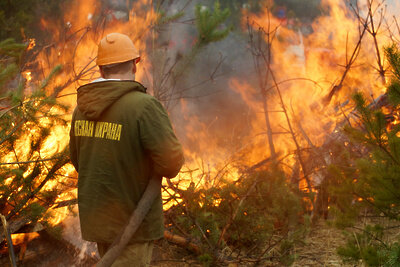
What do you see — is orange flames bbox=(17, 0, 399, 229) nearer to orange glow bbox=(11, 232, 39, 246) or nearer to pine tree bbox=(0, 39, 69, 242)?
pine tree bbox=(0, 39, 69, 242)

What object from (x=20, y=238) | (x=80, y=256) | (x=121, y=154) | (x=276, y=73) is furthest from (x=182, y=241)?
(x=276, y=73)

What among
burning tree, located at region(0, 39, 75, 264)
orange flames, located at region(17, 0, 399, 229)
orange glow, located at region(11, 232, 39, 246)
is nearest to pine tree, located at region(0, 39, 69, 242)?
burning tree, located at region(0, 39, 75, 264)

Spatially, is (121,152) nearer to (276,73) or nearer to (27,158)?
(27,158)

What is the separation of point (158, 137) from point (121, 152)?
0.22m

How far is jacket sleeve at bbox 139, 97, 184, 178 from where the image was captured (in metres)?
2.14

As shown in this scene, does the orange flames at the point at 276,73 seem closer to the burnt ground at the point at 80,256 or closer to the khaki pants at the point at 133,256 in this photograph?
the burnt ground at the point at 80,256

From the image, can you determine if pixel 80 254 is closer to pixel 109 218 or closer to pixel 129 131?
pixel 109 218

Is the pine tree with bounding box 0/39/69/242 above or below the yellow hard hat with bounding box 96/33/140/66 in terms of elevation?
below

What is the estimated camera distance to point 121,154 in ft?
7.19

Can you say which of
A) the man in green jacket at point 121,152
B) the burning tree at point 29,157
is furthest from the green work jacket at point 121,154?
the burning tree at point 29,157

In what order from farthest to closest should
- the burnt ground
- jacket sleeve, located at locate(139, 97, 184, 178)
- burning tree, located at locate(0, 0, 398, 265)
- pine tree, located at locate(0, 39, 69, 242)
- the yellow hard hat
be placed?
the burnt ground, burning tree, located at locate(0, 0, 398, 265), pine tree, located at locate(0, 39, 69, 242), the yellow hard hat, jacket sleeve, located at locate(139, 97, 184, 178)

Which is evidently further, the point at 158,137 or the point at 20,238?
the point at 20,238

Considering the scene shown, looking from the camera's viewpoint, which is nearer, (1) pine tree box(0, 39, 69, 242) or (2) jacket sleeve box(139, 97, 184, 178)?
(2) jacket sleeve box(139, 97, 184, 178)

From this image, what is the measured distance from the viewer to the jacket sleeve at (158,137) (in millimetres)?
2145
